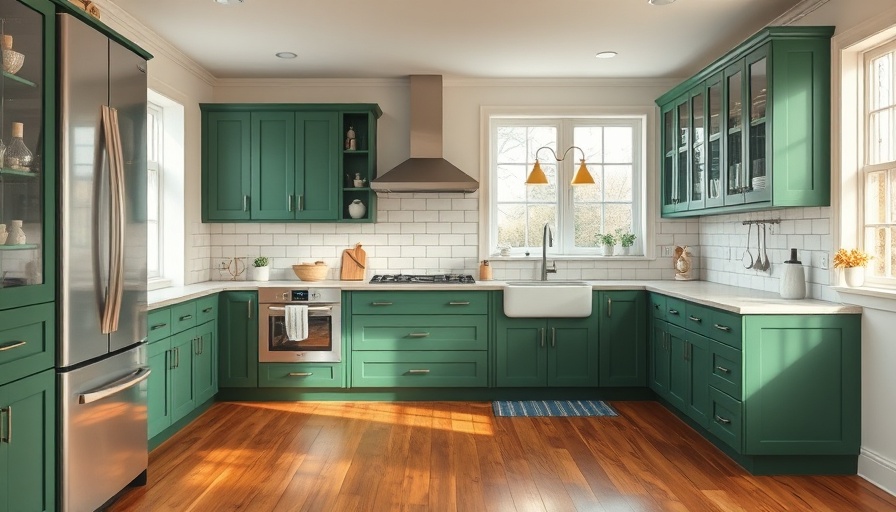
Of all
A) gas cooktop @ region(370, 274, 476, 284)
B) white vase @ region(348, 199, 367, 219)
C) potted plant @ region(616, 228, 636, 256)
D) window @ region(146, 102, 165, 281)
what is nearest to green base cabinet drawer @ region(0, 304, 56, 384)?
window @ region(146, 102, 165, 281)

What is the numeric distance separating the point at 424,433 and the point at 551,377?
50.0 inches

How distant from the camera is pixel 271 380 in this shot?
5043 mm

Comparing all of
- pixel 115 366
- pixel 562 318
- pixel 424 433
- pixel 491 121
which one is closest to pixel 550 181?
pixel 491 121

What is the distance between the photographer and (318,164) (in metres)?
5.38

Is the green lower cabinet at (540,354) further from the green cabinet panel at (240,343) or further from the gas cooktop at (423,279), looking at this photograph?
the green cabinet panel at (240,343)

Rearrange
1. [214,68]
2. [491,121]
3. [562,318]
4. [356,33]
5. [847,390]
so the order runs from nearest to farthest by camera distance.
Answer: [847,390], [356,33], [562,318], [214,68], [491,121]

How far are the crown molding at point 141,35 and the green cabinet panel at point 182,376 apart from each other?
1.92 m

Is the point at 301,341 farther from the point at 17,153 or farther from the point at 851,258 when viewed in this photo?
the point at 851,258

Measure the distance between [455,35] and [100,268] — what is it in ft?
8.98

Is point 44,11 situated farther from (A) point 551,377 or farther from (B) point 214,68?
(A) point 551,377

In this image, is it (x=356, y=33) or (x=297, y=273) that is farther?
(x=297, y=273)

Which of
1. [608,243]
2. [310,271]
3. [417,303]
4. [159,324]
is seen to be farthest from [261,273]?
[608,243]

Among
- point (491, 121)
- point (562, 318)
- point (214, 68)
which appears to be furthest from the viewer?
point (491, 121)

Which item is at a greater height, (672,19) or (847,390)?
(672,19)
